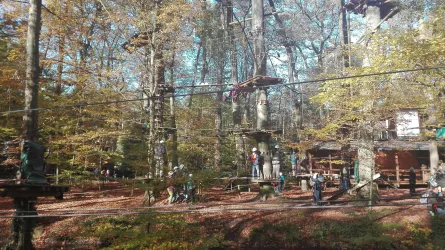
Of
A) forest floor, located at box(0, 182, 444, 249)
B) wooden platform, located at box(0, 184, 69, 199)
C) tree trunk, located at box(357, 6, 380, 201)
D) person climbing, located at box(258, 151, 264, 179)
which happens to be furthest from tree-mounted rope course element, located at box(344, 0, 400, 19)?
wooden platform, located at box(0, 184, 69, 199)

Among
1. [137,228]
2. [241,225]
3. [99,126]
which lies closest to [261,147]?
[241,225]

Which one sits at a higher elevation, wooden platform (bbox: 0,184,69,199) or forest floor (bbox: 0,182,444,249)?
wooden platform (bbox: 0,184,69,199)

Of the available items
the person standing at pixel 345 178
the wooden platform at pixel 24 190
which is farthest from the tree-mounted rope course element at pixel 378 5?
the wooden platform at pixel 24 190

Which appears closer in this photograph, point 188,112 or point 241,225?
point 241,225

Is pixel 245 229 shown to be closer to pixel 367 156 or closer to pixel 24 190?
pixel 367 156

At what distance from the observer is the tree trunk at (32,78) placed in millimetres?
9750

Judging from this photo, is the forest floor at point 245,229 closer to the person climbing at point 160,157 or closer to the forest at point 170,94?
the forest at point 170,94

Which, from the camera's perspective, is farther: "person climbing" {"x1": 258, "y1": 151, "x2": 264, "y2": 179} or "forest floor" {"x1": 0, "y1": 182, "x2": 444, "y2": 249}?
"person climbing" {"x1": 258, "y1": 151, "x2": 264, "y2": 179}

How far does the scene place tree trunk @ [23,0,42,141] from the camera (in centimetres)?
975

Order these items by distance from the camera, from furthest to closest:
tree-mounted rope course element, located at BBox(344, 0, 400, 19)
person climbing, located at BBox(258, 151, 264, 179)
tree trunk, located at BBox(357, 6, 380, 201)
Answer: tree-mounted rope course element, located at BBox(344, 0, 400, 19) < person climbing, located at BBox(258, 151, 264, 179) < tree trunk, located at BBox(357, 6, 380, 201)

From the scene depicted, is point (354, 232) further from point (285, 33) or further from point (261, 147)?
point (285, 33)

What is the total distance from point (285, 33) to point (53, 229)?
1783 cm

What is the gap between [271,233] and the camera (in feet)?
38.7

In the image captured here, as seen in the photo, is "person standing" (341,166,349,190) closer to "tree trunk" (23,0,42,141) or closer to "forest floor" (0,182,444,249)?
"forest floor" (0,182,444,249)
